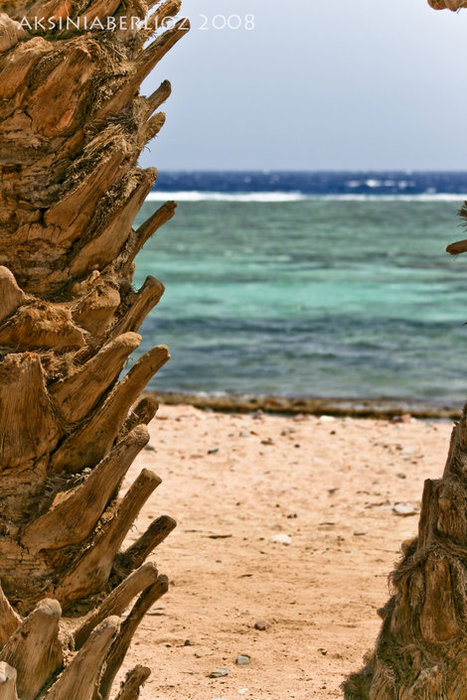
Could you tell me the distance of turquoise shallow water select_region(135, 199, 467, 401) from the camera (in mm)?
13055

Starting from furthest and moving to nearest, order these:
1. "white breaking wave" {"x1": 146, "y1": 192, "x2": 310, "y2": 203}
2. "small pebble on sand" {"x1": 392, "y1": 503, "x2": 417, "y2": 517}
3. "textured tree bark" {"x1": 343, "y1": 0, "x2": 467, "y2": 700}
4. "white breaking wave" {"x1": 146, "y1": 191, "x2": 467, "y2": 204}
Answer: "white breaking wave" {"x1": 146, "y1": 191, "x2": 467, "y2": 204}
"white breaking wave" {"x1": 146, "y1": 192, "x2": 310, "y2": 203}
"small pebble on sand" {"x1": 392, "y1": 503, "x2": 417, "y2": 517}
"textured tree bark" {"x1": 343, "y1": 0, "x2": 467, "y2": 700}

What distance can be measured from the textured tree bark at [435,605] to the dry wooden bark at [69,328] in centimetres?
81

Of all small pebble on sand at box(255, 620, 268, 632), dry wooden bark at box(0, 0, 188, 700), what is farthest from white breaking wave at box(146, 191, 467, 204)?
dry wooden bark at box(0, 0, 188, 700)

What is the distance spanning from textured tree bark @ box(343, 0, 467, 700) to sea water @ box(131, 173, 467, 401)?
5.01ft

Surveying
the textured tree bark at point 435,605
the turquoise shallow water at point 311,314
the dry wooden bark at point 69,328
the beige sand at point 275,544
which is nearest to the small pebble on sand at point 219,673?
the beige sand at point 275,544

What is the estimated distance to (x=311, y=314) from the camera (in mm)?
18938

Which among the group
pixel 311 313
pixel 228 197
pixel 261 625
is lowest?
pixel 228 197

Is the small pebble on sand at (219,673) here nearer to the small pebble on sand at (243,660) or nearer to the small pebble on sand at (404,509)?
the small pebble on sand at (243,660)

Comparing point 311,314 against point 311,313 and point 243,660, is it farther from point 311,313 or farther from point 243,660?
point 243,660

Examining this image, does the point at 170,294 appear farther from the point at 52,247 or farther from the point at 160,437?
the point at 52,247

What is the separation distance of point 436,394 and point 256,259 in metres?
19.0

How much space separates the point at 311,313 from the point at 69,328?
1664cm

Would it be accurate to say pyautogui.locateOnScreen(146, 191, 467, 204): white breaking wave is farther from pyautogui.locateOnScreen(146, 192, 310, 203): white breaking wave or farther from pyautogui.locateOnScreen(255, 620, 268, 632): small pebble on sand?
pyautogui.locateOnScreen(255, 620, 268, 632): small pebble on sand

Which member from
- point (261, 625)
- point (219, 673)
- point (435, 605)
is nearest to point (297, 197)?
point (261, 625)
